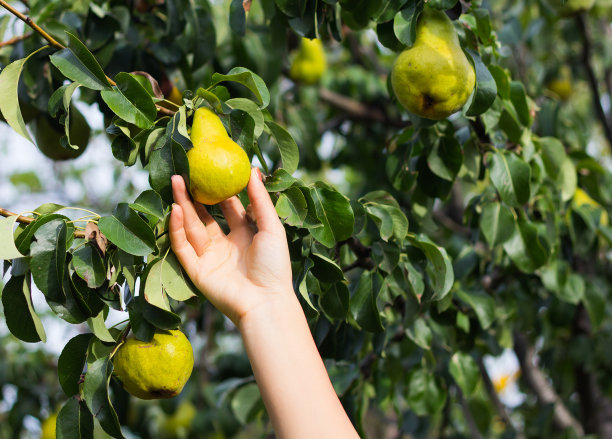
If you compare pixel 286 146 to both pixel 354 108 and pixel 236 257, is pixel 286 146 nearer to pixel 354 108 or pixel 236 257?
pixel 236 257

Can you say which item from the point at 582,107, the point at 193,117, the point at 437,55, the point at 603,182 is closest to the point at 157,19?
the point at 193,117

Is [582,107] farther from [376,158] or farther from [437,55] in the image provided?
[437,55]

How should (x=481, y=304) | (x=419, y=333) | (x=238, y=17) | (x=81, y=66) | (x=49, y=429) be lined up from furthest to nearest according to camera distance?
1. (x=49, y=429)
2. (x=481, y=304)
3. (x=419, y=333)
4. (x=238, y=17)
5. (x=81, y=66)

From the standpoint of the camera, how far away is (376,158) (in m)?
2.99

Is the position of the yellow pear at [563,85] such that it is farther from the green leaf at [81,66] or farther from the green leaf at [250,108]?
the green leaf at [81,66]

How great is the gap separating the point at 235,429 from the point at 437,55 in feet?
6.64

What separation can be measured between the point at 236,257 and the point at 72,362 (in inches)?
12.7

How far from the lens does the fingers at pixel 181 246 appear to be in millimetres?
1023

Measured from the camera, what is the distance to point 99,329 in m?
1.05

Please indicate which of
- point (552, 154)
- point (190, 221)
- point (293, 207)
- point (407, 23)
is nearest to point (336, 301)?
point (293, 207)

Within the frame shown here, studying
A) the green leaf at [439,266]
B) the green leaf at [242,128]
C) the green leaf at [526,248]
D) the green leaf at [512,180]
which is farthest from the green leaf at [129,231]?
the green leaf at [526,248]

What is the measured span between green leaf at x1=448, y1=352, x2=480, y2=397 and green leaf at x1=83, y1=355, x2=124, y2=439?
91 centimetres

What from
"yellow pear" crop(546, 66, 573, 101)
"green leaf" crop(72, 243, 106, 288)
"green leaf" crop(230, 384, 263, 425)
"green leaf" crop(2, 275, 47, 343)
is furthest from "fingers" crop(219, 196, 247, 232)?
"yellow pear" crop(546, 66, 573, 101)

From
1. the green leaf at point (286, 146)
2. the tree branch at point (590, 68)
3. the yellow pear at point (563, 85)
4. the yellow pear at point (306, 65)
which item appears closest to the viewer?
the green leaf at point (286, 146)
